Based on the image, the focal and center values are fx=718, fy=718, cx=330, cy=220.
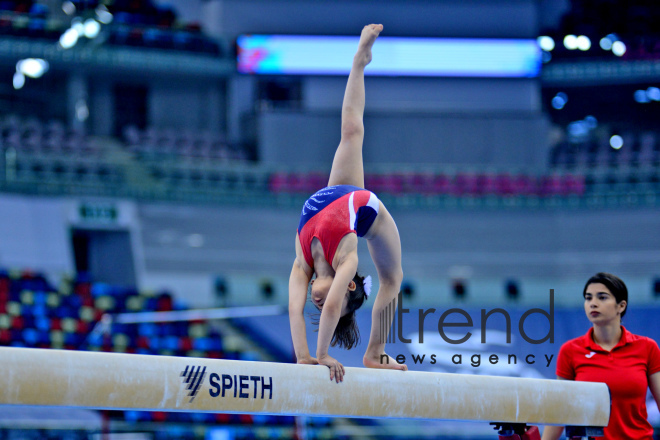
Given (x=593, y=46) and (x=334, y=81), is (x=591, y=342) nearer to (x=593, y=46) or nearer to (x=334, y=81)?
(x=334, y=81)

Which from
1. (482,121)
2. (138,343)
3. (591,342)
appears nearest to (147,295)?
(138,343)

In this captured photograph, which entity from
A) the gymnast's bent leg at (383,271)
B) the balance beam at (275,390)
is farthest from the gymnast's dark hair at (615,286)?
the gymnast's bent leg at (383,271)

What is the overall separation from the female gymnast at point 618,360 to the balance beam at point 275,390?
10cm

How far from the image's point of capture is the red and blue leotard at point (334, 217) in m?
3.36

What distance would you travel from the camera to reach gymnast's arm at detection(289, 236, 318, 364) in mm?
3119


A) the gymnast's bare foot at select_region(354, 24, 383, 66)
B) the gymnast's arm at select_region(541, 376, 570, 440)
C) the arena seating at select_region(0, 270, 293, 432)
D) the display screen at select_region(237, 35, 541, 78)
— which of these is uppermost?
the display screen at select_region(237, 35, 541, 78)

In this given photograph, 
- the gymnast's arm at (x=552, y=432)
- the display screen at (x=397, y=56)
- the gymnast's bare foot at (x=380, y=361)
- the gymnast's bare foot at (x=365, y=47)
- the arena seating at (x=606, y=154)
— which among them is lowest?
the gymnast's arm at (x=552, y=432)

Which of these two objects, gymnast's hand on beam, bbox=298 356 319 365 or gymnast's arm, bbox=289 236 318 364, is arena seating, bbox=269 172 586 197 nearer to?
gymnast's arm, bbox=289 236 318 364

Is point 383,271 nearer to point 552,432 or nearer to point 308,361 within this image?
point 308,361

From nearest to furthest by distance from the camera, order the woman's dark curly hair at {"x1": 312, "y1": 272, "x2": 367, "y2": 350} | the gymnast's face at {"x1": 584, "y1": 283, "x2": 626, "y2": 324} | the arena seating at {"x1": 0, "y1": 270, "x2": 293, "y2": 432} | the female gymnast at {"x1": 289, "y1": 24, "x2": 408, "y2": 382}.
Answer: the gymnast's face at {"x1": 584, "y1": 283, "x2": 626, "y2": 324}
the female gymnast at {"x1": 289, "y1": 24, "x2": 408, "y2": 382}
the woman's dark curly hair at {"x1": 312, "y1": 272, "x2": 367, "y2": 350}
the arena seating at {"x1": 0, "y1": 270, "x2": 293, "y2": 432}

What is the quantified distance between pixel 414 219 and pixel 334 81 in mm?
4135

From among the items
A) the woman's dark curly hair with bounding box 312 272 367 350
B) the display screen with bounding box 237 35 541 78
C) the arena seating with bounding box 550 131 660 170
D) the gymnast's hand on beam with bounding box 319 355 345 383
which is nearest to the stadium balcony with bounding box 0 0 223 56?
the display screen with bounding box 237 35 541 78

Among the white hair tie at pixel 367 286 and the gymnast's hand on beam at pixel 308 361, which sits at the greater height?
the white hair tie at pixel 367 286

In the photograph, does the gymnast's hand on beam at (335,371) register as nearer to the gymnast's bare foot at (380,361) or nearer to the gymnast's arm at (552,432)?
the gymnast's bare foot at (380,361)
